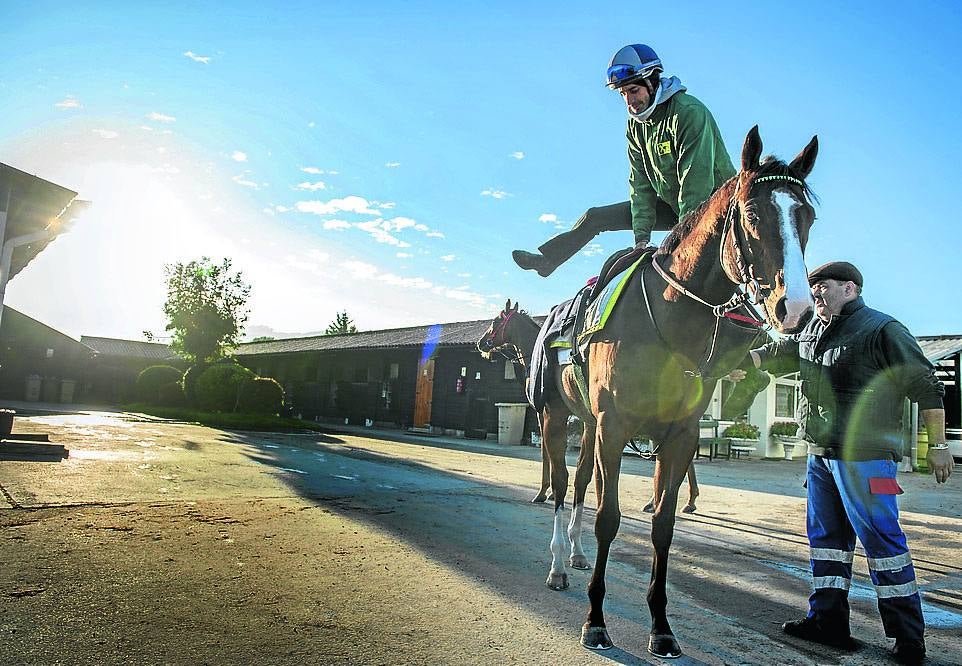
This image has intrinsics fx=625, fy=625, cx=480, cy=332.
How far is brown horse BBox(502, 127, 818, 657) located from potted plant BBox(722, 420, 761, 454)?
17.0 m

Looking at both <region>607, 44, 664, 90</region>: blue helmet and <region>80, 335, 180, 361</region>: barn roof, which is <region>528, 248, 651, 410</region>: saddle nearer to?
<region>607, 44, 664, 90</region>: blue helmet

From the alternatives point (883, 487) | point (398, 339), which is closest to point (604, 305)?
point (883, 487)

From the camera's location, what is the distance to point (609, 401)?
3312 mm

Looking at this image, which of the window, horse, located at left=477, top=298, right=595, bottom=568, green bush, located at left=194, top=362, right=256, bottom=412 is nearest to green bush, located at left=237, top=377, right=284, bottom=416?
green bush, located at left=194, top=362, right=256, bottom=412

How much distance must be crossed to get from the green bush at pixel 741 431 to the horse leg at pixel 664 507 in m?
17.4

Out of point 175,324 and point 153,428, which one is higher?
point 175,324

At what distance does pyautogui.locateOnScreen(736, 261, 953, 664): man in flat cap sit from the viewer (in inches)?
125

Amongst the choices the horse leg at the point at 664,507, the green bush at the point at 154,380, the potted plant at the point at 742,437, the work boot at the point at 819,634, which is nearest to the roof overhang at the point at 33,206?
the horse leg at the point at 664,507

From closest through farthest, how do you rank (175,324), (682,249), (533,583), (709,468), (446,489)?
(682,249) → (533,583) → (446,489) → (709,468) → (175,324)

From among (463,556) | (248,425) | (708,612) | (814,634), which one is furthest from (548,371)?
(248,425)

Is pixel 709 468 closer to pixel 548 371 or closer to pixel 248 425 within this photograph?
pixel 548 371

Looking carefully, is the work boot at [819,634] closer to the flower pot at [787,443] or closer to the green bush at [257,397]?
the flower pot at [787,443]

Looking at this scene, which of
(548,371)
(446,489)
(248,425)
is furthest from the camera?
(248,425)

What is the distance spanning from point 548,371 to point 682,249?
2.09m
